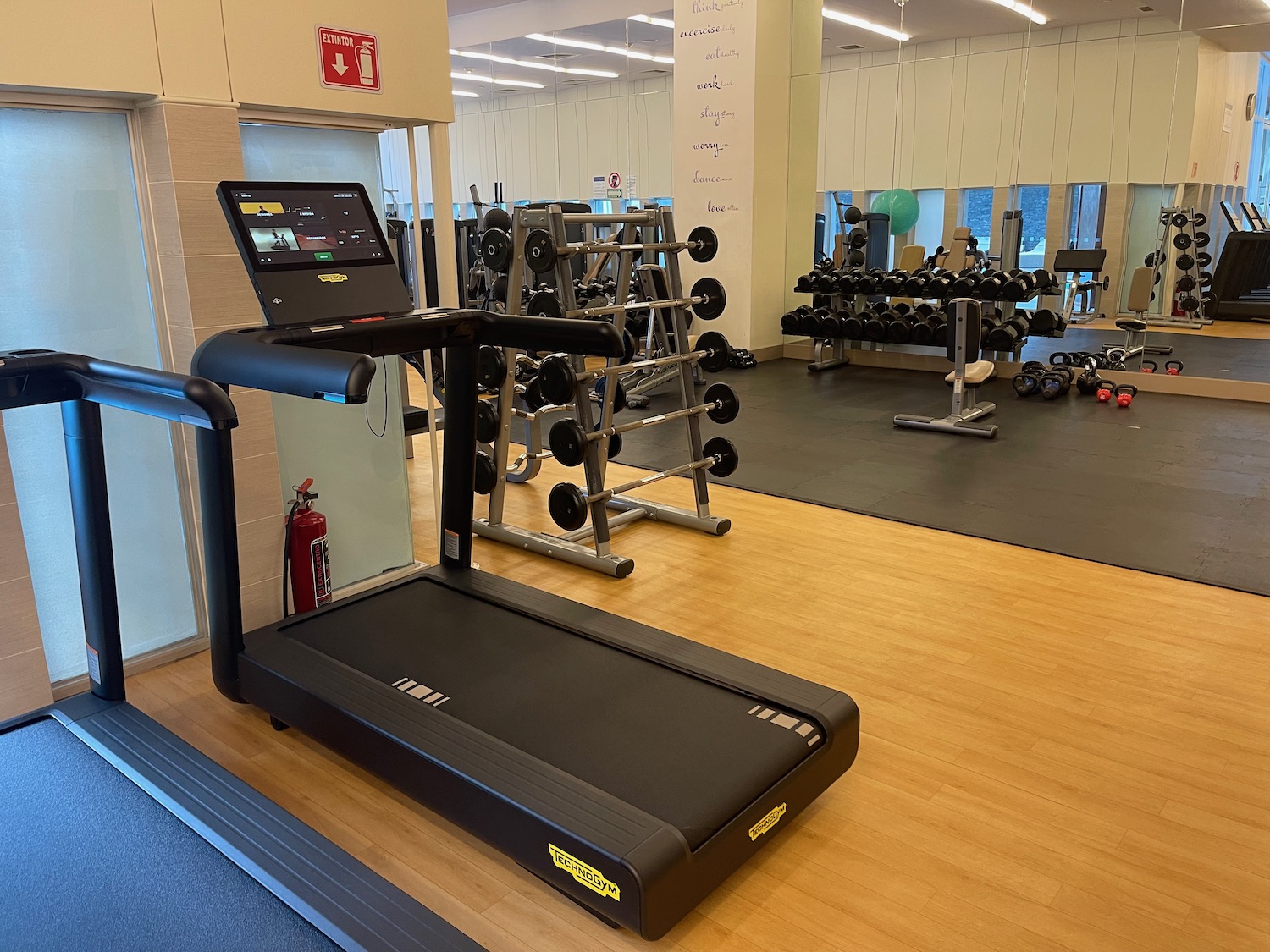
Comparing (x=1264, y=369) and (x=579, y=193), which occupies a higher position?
(x=579, y=193)

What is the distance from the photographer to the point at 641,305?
362 centimetres

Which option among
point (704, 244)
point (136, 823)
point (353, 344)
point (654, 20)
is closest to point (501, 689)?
point (136, 823)

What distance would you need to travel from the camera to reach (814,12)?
801cm

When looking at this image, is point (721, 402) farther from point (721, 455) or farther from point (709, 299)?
point (709, 299)

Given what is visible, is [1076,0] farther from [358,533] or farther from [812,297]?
[358,533]

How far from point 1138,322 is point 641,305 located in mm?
5485

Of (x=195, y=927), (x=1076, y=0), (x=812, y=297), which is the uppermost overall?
(x=1076, y=0)

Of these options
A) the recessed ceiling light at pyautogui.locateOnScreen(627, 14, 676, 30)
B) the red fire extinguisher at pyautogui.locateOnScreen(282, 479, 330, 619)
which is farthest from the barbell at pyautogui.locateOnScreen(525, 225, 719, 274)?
the recessed ceiling light at pyautogui.locateOnScreen(627, 14, 676, 30)

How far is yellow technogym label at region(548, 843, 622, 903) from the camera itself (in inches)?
64.7

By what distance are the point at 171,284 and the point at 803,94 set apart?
22.3 ft

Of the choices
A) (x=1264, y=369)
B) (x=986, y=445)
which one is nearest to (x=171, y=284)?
(x=986, y=445)

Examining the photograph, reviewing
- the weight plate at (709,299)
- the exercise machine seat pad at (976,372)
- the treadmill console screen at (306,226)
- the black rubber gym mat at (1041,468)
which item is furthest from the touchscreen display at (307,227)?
the exercise machine seat pad at (976,372)

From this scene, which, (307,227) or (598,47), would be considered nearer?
(307,227)

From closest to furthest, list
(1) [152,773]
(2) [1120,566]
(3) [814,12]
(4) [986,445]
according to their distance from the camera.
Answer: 1. (1) [152,773]
2. (2) [1120,566]
3. (4) [986,445]
4. (3) [814,12]
